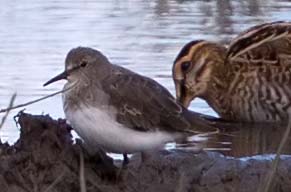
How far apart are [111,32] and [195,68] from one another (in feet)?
6.67

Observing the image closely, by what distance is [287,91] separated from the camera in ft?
29.2

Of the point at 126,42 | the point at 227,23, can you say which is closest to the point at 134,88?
the point at 126,42

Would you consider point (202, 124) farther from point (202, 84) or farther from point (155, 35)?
point (155, 35)

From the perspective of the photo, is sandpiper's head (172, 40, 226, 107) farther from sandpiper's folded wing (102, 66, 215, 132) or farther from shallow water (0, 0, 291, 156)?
sandpiper's folded wing (102, 66, 215, 132)

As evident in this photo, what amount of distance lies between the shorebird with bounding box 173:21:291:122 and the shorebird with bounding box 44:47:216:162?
198cm

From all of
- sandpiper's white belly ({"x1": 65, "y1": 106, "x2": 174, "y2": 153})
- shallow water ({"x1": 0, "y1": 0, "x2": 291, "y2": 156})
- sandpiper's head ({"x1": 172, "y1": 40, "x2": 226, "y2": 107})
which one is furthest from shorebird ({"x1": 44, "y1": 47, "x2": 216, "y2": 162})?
sandpiper's head ({"x1": 172, "y1": 40, "x2": 226, "y2": 107})

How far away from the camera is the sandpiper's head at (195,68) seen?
29.9ft

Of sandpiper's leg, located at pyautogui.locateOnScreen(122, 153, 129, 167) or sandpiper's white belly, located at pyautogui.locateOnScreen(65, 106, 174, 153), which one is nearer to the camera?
sandpiper's white belly, located at pyautogui.locateOnScreen(65, 106, 174, 153)

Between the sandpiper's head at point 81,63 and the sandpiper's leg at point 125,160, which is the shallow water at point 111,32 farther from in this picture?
the sandpiper's leg at point 125,160

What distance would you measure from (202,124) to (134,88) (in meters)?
0.46

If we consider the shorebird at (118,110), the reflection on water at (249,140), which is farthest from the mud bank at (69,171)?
the reflection on water at (249,140)

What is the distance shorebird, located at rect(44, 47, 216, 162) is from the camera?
244 inches

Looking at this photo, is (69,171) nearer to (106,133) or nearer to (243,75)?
(106,133)

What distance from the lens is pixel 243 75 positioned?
29.9 feet
